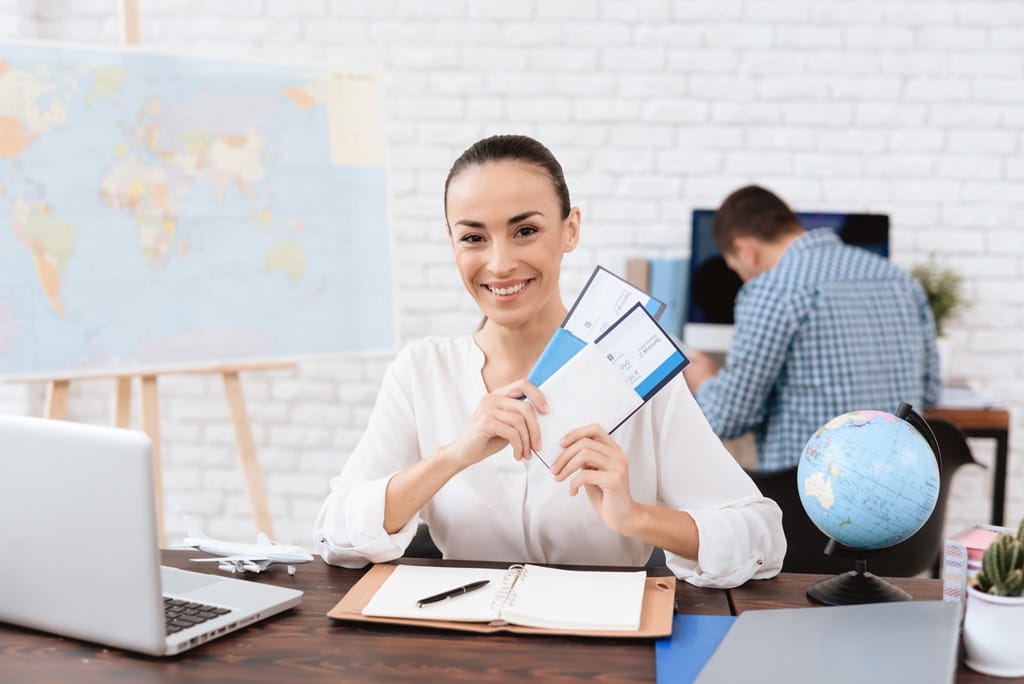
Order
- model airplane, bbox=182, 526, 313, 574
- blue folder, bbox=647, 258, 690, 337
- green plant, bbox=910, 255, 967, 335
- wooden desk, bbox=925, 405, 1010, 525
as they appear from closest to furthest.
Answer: model airplane, bbox=182, 526, 313, 574
wooden desk, bbox=925, 405, 1010, 525
green plant, bbox=910, 255, 967, 335
blue folder, bbox=647, 258, 690, 337

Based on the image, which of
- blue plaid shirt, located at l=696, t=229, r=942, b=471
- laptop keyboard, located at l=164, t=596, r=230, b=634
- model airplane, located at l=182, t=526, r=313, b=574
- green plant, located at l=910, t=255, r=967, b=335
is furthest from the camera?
green plant, located at l=910, t=255, r=967, b=335

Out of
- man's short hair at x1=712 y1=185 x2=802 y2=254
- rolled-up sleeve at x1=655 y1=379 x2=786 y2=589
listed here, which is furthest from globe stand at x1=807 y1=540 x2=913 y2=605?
man's short hair at x1=712 y1=185 x2=802 y2=254

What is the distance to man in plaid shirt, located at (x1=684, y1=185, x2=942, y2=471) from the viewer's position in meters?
2.44

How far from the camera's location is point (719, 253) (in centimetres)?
312

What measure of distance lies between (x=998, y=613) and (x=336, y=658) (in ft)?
2.30

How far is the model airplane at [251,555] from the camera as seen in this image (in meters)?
1.33

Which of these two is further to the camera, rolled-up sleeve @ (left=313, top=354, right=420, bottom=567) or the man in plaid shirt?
the man in plaid shirt

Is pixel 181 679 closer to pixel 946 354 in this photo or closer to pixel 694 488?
pixel 694 488

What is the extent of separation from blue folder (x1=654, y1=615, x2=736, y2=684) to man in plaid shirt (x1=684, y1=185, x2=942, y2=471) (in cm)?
141

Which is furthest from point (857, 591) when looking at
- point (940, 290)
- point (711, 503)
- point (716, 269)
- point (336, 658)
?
point (940, 290)

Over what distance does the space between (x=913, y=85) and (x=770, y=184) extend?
566mm

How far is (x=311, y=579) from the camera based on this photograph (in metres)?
1.31

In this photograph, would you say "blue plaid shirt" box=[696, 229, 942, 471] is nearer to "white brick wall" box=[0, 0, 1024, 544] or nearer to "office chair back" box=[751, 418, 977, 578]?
"office chair back" box=[751, 418, 977, 578]

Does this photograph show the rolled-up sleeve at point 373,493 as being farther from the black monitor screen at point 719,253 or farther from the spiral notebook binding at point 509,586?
the black monitor screen at point 719,253
